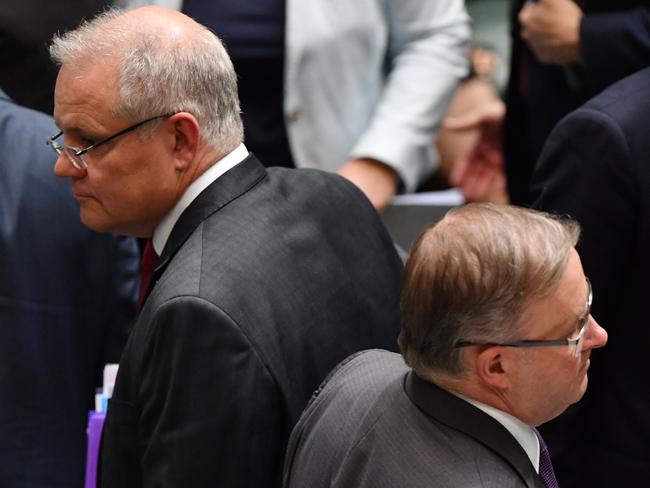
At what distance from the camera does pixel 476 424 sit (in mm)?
1535

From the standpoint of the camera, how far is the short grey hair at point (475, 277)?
1509mm

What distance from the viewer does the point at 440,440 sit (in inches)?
60.1

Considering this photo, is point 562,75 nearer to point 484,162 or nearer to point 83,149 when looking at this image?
point 484,162

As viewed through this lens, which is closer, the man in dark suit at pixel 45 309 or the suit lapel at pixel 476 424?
the suit lapel at pixel 476 424

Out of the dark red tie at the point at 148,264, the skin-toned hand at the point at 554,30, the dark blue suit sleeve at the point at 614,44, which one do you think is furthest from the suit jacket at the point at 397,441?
the skin-toned hand at the point at 554,30

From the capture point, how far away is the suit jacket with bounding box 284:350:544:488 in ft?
4.93

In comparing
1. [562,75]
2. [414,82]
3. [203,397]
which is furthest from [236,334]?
[562,75]

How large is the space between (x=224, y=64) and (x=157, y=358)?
523 millimetres

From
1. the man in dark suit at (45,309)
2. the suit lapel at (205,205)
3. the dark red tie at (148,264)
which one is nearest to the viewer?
the suit lapel at (205,205)

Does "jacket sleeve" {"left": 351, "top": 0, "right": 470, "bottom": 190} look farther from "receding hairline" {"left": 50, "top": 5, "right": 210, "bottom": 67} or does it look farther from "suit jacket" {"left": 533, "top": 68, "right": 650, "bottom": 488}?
"receding hairline" {"left": 50, "top": 5, "right": 210, "bottom": 67}

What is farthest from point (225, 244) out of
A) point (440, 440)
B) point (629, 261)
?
point (629, 261)

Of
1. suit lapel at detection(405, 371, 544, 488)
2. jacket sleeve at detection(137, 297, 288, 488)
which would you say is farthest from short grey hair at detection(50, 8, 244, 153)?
A: suit lapel at detection(405, 371, 544, 488)

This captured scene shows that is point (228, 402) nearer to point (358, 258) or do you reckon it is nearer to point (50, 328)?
point (358, 258)

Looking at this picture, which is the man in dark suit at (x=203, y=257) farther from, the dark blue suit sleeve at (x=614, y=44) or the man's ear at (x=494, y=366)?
the dark blue suit sleeve at (x=614, y=44)
